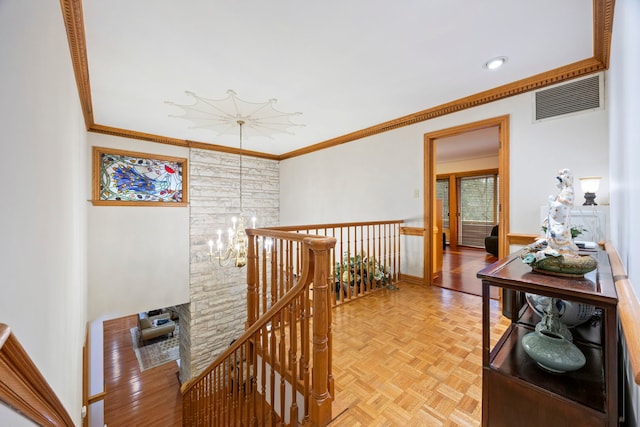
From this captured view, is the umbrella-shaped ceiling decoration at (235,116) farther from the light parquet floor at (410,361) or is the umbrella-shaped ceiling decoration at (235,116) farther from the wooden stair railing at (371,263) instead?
the light parquet floor at (410,361)

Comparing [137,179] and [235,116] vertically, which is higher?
[235,116]

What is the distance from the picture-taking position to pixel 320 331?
1.30 metres

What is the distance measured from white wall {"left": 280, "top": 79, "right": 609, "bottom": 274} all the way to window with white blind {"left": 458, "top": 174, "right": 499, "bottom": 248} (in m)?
4.33

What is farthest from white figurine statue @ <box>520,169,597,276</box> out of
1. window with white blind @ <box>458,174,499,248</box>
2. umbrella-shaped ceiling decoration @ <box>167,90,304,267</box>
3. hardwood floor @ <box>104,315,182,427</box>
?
window with white blind @ <box>458,174,499,248</box>

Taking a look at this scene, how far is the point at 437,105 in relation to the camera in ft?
10.7

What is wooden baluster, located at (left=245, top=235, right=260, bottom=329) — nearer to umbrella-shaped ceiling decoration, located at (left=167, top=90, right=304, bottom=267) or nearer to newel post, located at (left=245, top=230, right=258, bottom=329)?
newel post, located at (left=245, top=230, right=258, bottom=329)

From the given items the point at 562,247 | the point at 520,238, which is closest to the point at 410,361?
the point at 562,247

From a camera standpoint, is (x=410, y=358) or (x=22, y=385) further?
(x=410, y=358)

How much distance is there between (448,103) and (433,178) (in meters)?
0.96

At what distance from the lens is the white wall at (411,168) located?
238 centimetres

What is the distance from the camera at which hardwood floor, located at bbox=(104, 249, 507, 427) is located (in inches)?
55.2

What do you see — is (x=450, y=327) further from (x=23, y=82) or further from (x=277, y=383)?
(x=23, y=82)

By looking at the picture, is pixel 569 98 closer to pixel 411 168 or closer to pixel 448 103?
pixel 448 103

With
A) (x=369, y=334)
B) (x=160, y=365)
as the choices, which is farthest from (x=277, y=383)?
(x=160, y=365)
